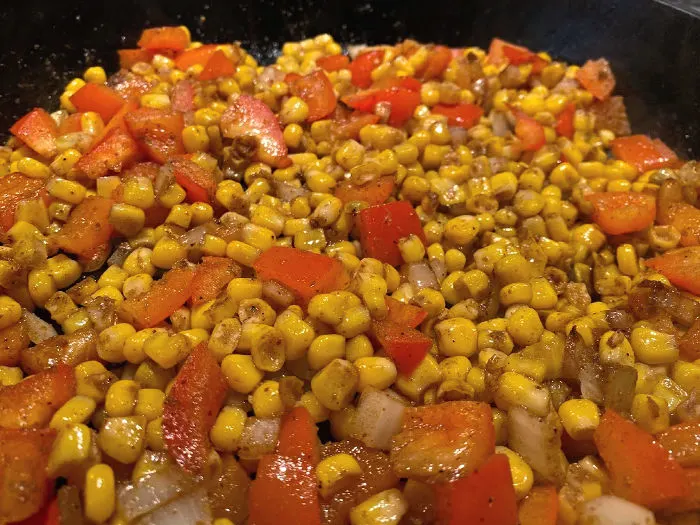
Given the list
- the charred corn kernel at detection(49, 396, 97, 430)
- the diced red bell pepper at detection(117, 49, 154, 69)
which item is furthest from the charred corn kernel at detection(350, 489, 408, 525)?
the diced red bell pepper at detection(117, 49, 154, 69)

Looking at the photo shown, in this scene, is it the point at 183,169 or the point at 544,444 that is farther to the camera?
the point at 183,169

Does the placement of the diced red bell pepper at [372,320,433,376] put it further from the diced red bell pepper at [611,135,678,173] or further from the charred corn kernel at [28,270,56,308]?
the diced red bell pepper at [611,135,678,173]

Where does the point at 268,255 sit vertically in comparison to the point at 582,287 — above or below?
below

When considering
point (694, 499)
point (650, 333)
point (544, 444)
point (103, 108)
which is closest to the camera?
point (694, 499)

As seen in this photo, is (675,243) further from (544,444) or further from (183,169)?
(183,169)

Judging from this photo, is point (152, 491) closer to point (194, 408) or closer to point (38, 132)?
point (194, 408)

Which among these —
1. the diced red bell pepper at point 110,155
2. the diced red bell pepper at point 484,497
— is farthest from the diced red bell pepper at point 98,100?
the diced red bell pepper at point 484,497

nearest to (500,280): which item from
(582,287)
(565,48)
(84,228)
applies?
(582,287)
